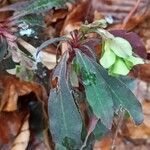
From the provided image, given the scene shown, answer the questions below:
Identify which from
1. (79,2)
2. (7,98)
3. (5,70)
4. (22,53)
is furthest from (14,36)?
(79,2)

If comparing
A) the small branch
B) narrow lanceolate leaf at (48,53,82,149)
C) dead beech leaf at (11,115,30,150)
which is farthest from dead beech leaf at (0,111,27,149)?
narrow lanceolate leaf at (48,53,82,149)

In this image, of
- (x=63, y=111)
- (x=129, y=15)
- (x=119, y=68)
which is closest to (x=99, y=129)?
(x=63, y=111)

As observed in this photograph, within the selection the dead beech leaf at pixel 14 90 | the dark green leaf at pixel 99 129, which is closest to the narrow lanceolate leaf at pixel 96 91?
the dark green leaf at pixel 99 129

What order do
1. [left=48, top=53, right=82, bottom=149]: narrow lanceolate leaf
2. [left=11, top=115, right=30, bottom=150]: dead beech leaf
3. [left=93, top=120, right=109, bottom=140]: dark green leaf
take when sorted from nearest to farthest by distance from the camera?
[left=48, top=53, right=82, bottom=149]: narrow lanceolate leaf < [left=93, top=120, right=109, bottom=140]: dark green leaf < [left=11, top=115, right=30, bottom=150]: dead beech leaf

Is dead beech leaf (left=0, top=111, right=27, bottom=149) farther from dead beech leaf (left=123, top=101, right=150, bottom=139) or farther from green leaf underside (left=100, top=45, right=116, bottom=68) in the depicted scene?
green leaf underside (left=100, top=45, right=116, bottom=68)

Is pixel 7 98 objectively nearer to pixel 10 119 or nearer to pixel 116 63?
pixel 10 119
